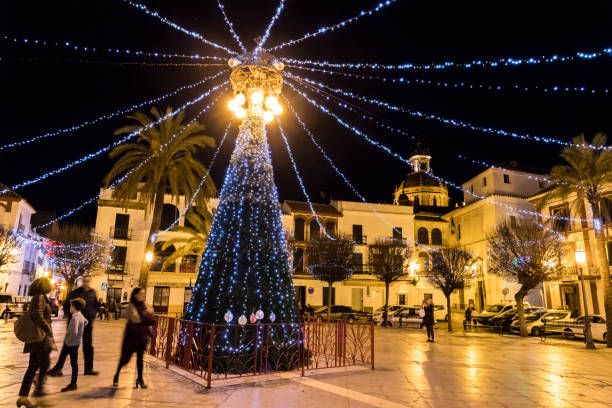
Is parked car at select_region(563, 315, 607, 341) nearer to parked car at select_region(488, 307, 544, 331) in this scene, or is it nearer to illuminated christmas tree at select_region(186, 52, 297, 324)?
parked car at select_region(488, 307, 544, 331)

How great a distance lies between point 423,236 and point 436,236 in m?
1.52

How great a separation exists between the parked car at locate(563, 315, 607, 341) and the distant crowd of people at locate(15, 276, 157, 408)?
20359 mm

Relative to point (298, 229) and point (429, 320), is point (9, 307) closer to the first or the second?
point (298, 229)

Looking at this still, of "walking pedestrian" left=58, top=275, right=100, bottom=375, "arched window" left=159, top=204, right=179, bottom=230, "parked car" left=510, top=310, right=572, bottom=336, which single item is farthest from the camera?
"arched window" left=159, top=204, right=179, bottom=230

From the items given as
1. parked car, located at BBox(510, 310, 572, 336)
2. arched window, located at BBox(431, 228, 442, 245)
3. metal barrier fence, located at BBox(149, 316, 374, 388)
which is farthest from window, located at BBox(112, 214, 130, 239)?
arched window, located at BBox(431, 228, 442, 245)

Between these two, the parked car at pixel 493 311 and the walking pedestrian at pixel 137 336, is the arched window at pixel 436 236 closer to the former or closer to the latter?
the parked car at pixel 493 311

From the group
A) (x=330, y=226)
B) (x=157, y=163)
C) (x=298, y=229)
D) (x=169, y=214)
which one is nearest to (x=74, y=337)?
(x=157, y=163)

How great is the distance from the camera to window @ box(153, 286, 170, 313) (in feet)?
107

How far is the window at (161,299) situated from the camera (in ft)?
107

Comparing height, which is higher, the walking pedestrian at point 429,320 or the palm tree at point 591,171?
the palm tree at point 591,171

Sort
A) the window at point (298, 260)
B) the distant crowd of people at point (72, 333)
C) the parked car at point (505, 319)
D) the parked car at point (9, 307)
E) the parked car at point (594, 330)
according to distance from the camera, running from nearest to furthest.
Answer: the distant crowd of people at point (72, 333) < the parked car at point (594, 330) < the parked car at point (9, 307) < the parked car at point (505, 319) < the window at point (298, 260)

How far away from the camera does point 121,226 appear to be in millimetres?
32469

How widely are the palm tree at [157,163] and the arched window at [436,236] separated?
31546 mm

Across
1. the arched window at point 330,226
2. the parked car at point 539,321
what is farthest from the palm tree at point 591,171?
the arched window at point 330,226
